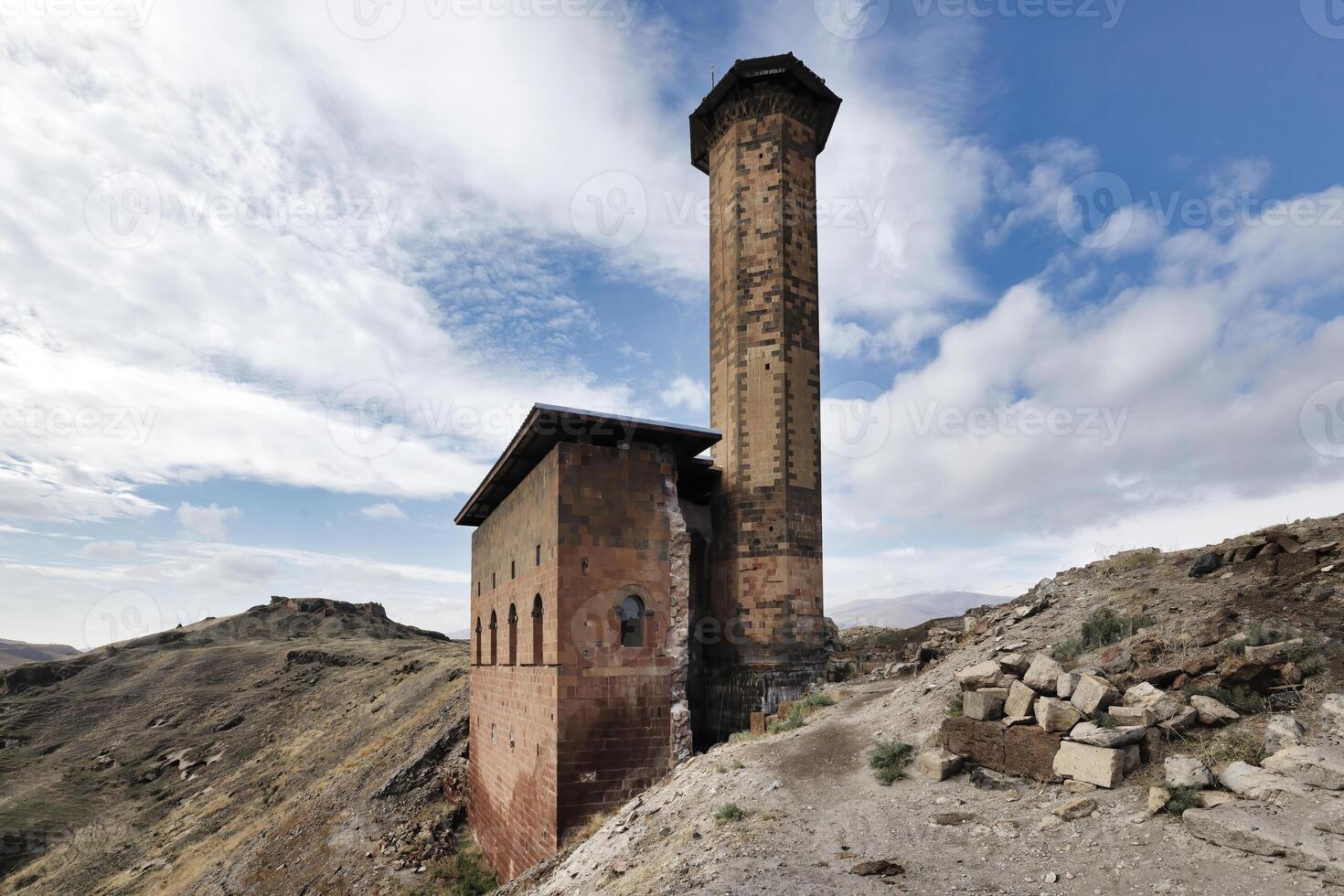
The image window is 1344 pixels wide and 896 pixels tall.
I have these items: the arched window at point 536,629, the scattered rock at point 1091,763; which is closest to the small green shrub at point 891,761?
the scattered rock at point 1091,763

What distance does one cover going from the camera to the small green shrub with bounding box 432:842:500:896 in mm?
15898

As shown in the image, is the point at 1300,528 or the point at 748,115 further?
the point at 748,115

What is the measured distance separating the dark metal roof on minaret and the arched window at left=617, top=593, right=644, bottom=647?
13338mm

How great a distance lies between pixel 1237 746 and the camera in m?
7.29

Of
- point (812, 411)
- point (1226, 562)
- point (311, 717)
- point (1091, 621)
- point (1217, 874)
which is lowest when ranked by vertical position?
point (311, 717)

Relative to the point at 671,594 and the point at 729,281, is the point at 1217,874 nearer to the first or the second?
the point at 671,594

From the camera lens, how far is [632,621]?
14.4 meters

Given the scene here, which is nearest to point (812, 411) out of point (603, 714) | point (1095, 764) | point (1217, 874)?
point (603, 714)

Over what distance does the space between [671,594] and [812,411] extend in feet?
22.1

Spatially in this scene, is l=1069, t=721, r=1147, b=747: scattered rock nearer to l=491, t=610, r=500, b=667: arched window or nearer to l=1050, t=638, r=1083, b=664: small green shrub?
l=1050, t=638, r=1083, b=664: small green shrub

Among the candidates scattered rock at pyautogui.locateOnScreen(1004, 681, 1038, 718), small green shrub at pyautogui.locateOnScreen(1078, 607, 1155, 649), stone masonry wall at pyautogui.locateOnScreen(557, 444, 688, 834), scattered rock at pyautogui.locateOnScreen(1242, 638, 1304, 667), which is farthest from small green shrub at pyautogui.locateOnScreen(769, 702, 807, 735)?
scattered rock at pyautogui.locateOnScreen(1242, 638, 1304, 667)

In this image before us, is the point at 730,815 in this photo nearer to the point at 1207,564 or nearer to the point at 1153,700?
the point at 1153,700

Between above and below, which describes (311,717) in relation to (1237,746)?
below

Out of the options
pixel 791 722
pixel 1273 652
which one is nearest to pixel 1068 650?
pixel 1273 652
